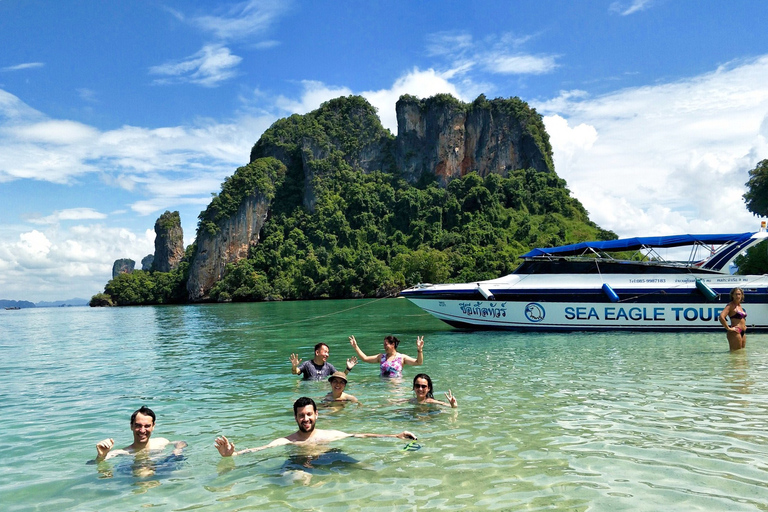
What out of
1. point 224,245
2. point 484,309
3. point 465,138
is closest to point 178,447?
point 484,309

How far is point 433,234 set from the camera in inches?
3866

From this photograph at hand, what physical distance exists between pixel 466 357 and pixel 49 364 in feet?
42.8

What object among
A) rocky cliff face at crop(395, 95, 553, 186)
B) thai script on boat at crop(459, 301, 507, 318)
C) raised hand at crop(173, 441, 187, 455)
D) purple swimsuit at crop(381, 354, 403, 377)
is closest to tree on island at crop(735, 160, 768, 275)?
thai script on boat at crop(459, 301, 507, 318)

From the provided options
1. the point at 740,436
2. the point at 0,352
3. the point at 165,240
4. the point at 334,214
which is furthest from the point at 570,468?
the point at 165,240

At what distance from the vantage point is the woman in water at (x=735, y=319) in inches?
467

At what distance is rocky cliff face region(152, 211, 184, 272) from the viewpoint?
134 metres

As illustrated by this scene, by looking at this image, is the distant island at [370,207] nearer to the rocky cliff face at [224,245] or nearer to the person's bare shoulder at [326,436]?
the rocky cliff face at [224,245]

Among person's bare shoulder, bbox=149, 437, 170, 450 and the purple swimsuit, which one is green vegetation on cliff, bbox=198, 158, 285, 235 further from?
person's bare shoulder, bbox=149, 437, 170, 450

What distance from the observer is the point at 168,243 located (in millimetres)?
134875

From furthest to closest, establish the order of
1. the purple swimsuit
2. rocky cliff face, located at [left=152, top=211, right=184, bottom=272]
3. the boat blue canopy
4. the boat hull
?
rocky cliff face, located at [left=152, top=211, right=184, bottom=272] < the boat blue canopy < the boat hull < the purple swimsuit

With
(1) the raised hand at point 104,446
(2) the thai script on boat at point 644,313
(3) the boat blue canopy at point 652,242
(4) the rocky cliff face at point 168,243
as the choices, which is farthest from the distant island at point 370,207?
(1) the raised hand at point 104,446

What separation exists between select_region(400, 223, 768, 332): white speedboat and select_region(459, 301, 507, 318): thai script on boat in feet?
0.12

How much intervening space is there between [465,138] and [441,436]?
114 meters

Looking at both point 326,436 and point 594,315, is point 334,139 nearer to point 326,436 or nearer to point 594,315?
point 594,315
